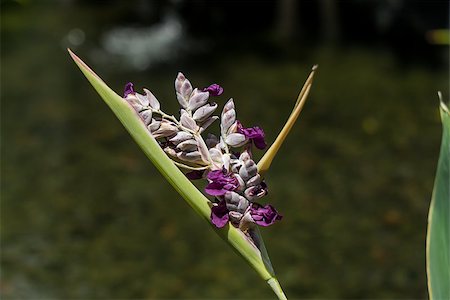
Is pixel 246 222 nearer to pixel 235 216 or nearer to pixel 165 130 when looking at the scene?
pixel 235 216

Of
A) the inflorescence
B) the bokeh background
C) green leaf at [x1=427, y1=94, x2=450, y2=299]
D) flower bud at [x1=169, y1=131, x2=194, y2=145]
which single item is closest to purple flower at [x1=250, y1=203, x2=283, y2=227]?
the inflorescence

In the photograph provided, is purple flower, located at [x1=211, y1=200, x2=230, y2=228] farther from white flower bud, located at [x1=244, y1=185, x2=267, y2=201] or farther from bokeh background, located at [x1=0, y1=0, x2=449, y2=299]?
bokeh background, located at [x1=0, y1=0, x2=449, y2=299]

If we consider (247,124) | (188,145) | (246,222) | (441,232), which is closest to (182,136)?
(188,145)

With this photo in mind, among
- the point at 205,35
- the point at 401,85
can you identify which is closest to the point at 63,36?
the point at 205,35

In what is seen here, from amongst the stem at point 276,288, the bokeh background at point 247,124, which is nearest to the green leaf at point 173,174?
the stem at point 276,288

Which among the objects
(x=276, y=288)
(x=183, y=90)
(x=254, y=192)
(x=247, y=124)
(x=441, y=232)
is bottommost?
(x=247, y=124)

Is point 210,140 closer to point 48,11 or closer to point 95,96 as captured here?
point 95,96
